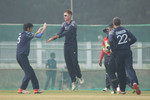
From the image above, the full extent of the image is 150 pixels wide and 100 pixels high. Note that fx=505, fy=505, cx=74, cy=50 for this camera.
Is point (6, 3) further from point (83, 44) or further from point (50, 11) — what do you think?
point (83, 44)

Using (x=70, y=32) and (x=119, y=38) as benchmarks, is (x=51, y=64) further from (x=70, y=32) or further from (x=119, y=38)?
(x=119, y=38)

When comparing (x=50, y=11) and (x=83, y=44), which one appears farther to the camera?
(x=50, y=11)

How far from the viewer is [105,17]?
120 feet

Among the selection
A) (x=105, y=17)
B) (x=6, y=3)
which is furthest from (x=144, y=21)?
(x=6, y=3)

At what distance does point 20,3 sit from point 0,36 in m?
18.1

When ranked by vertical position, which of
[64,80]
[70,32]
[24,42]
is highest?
[70,32]

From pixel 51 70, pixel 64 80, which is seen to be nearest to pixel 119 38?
pixel 64 80

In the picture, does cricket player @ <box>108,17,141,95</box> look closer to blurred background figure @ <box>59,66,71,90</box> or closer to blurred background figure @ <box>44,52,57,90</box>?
blurred background figure @ <box>59,66,71,90</box>

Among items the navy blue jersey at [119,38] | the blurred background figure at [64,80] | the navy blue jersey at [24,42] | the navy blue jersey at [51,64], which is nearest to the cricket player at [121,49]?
the navy blue jersey at [119,38]

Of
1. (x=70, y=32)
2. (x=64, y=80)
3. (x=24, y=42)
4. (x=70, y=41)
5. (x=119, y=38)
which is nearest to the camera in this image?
(x=119, y=38)

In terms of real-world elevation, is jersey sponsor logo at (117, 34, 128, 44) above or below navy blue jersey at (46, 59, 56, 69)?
above

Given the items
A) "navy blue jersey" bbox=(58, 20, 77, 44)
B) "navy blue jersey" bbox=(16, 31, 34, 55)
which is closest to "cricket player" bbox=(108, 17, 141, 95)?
"navy blue jersey" bbox=(58, 20, 77, 44)

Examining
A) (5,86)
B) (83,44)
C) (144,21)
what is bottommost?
(5,86)

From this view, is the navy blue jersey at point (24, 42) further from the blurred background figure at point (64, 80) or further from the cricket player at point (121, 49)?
the blurred background figure at point (64, 80)
